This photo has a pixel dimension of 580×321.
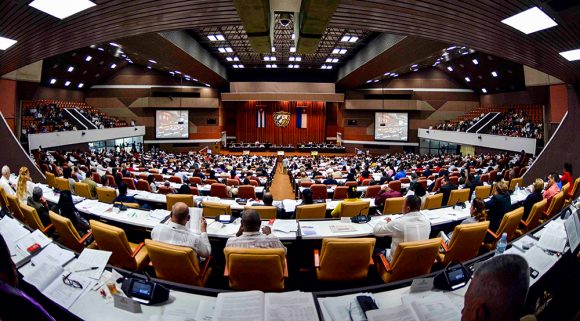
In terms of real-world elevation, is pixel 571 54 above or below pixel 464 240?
above

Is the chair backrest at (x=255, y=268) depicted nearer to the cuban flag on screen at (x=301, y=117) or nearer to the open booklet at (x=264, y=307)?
the open booklet at (x=264, y=307)

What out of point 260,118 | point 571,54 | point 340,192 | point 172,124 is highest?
point 260,118

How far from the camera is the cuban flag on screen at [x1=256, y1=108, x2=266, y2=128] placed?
32.8 meters

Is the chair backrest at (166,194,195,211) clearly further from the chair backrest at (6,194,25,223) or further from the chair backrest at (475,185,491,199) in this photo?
the chair backrest at (475,185,491,199)

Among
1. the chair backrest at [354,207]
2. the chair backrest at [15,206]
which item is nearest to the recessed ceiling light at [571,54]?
the chair backrest at [354,207]

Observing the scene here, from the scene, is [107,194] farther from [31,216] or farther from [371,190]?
[371,190]

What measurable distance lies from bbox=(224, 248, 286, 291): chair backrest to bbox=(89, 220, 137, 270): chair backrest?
1646 millimetres

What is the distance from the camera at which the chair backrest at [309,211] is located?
588cm

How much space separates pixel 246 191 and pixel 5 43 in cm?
709

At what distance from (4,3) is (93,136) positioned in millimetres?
18440

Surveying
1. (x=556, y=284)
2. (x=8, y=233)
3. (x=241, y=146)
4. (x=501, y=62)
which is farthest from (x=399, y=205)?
(x=241, y=146)

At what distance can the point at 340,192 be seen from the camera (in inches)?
344

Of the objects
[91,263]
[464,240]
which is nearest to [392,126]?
[464,240]

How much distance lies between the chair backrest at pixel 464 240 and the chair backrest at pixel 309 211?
2.36 metres
